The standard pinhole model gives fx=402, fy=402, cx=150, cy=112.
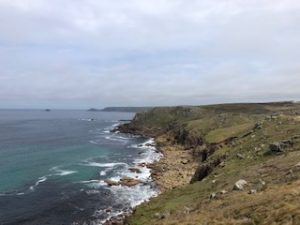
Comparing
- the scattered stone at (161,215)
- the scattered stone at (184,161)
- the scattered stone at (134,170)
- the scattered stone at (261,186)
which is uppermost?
the scattered stone at (261,186)

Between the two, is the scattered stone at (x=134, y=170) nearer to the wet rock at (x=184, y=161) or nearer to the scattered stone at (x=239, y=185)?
the wet rock at (x=184, y=161)

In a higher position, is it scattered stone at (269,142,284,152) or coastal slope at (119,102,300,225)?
scattered stone at (269,142,284,152)

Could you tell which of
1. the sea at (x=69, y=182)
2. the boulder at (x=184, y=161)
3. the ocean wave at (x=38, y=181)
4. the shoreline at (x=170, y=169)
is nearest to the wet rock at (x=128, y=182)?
the sea at (x=69, y=182)

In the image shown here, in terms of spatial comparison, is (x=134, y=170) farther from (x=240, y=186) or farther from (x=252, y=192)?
(x=252, y=192)

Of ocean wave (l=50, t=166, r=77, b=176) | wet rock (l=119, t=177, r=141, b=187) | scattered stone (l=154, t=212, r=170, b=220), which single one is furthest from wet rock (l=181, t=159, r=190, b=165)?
scattered stone (l=154, t=212, r=170, b=220)

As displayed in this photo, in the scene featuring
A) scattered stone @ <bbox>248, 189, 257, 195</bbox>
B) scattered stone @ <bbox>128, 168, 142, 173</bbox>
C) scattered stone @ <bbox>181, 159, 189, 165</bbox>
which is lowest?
scattered stone @ <bbox>128, 168, 142, 173</bbox>

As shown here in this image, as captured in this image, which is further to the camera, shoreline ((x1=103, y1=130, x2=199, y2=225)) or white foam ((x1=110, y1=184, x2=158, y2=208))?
shoreline ((x1=103, y1=130, x2=199, y2=225))

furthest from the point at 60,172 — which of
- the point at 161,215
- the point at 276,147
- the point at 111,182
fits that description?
the point at 161,215

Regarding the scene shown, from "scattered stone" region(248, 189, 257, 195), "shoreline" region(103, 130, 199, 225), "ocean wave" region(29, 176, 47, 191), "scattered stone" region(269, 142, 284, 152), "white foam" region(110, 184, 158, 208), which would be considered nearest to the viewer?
"scattered stone" region(248, 189, 257, 195)

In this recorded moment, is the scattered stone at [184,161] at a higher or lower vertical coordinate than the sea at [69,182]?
higher

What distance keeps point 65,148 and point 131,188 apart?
2545 inches

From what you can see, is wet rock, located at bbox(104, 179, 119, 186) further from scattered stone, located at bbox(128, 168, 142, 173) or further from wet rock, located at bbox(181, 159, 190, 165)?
wet rock, located at bbox(181, 159, 190, 165)

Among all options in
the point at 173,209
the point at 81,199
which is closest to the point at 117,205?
the point at 81,199

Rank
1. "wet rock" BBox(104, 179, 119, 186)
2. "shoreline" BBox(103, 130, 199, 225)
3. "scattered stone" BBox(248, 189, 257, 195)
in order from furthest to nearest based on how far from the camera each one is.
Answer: "wet rock" BBox(104, 179, 119, 186)
"shoreline" BBox(103, 130, 199, 225)
"scattered stone" BBox(248, 189, 257, 195)
